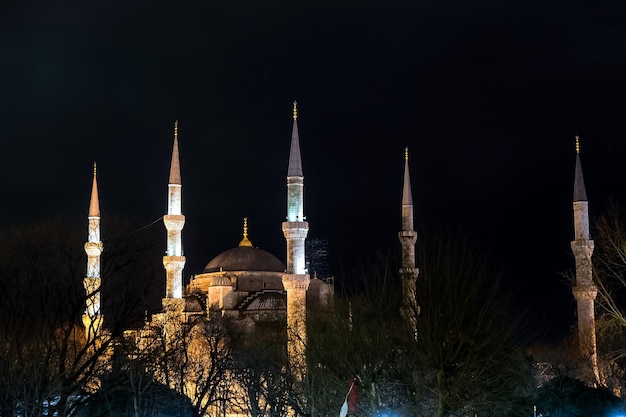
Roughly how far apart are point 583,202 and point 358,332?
57.5 ft

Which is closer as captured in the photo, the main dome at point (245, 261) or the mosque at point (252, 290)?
the mosque at point (252, 290)

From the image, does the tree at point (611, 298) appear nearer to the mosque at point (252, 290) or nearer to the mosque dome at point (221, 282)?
the mosque at point (252, 290)

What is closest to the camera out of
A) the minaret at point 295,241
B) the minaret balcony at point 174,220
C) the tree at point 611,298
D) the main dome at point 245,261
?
the tree at point 611,298

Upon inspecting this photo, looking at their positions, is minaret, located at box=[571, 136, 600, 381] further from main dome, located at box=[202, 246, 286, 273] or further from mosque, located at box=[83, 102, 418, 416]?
main dome, located at box=[202, 246, 286, 273]

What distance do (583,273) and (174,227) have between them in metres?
17.8

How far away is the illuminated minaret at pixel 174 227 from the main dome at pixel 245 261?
2416 centimetres

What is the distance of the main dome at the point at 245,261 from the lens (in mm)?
70875

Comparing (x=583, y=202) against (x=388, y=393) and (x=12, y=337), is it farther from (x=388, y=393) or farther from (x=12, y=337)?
(x=12, y=337)

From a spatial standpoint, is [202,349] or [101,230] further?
[202,349]

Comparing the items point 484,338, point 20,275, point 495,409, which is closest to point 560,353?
point 495,409

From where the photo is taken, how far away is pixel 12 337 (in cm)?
2483

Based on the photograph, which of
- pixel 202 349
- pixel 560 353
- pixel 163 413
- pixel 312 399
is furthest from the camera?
pixel 560 353

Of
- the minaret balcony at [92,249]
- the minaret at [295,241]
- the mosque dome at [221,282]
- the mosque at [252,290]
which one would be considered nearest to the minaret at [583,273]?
the mosque at [252,290]

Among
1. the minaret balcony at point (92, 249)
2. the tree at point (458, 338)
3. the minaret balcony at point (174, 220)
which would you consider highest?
the minaret balcony at point (174, 220)
